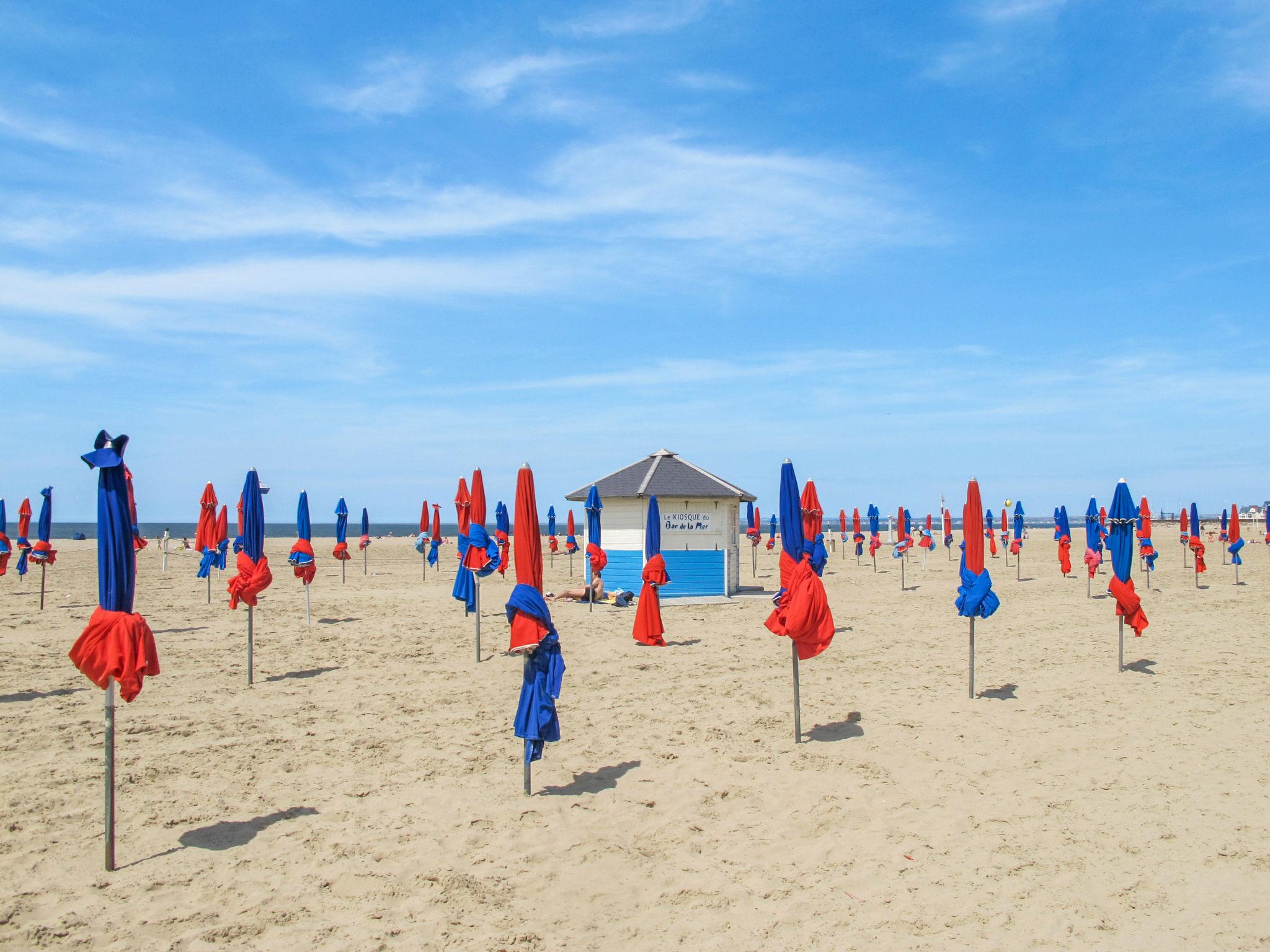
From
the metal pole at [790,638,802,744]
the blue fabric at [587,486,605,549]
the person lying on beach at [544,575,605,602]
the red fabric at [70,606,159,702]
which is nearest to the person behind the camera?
the red fabric at [70,606,159,702]

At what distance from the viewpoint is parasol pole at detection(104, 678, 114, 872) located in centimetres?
591

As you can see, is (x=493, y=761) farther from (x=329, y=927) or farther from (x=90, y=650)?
(x=90, y=650)

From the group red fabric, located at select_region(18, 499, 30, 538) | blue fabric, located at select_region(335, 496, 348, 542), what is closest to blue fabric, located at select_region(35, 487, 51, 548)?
red fabric, located at select_region(18, 499, 30, 538)

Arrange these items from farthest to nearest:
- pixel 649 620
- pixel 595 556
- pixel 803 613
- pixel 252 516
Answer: pixel 595 556 → pixel 649 620 → pixel 252 516 → pixel 803 613

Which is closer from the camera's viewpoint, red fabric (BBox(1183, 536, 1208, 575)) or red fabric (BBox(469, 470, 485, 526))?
red fabric (BBox(469, 470, 485, 526))

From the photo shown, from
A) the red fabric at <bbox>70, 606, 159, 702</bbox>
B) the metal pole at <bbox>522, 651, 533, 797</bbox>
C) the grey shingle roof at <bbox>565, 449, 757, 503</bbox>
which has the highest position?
the grey shingle roof at <bbox>565, 449, 757, 503</bbox>

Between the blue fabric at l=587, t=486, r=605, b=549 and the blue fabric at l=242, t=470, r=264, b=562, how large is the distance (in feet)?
30.7

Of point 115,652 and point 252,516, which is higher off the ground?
point 252,516

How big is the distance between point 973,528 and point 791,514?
164 inches

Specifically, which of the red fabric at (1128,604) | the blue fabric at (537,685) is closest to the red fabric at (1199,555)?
the red fabric at (1128,604)

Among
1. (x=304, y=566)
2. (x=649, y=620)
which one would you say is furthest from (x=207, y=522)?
(x=649, y=620)

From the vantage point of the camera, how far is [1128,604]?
12391 millimetres

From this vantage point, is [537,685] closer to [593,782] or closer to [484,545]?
[593,782]

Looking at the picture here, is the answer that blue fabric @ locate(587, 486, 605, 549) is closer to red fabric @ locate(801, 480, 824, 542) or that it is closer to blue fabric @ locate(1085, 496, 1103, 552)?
red fabric @ locate(801, 480, 824, 542)
